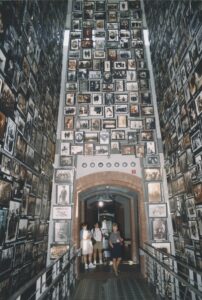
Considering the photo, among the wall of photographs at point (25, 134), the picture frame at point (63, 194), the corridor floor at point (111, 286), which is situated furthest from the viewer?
the picture frame at point (63, 194)

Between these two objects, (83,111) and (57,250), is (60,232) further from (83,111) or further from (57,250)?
(83,111)

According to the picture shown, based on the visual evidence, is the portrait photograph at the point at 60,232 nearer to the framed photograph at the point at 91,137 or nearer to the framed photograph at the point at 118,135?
the framed photograph at the point at 91,137

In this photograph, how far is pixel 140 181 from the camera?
751 centimetres

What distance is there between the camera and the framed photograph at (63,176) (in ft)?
24.5

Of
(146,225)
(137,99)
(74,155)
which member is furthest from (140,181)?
(137,99)

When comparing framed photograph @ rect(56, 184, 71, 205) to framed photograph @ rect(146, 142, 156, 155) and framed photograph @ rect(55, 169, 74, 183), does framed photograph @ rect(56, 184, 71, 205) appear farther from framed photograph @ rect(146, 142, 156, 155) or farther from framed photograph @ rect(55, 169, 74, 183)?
framed photograph @ rect(146, 142, 156, 155)

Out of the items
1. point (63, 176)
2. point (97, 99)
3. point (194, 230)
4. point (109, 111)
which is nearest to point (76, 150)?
point (63, 176)

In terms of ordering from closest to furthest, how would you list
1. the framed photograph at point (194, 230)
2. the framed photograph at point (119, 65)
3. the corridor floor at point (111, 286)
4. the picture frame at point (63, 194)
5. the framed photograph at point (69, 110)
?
the framed photograph at point (194, 230)
the corridor floor at point (111, 286)
the picture frame at point (63, 194)
the framed photograph at point (69, 110)
the framed photograph at point (119, 65)

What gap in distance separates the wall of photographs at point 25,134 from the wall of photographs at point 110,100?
84 cm

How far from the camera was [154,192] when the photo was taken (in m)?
7.40

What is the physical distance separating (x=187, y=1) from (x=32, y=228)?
234 inches

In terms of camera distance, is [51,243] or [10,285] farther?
[51,243]

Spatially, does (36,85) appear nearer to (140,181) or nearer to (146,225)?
(140,181)

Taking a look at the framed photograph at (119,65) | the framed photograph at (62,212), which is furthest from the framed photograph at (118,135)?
the framed photograph at (62,212)
